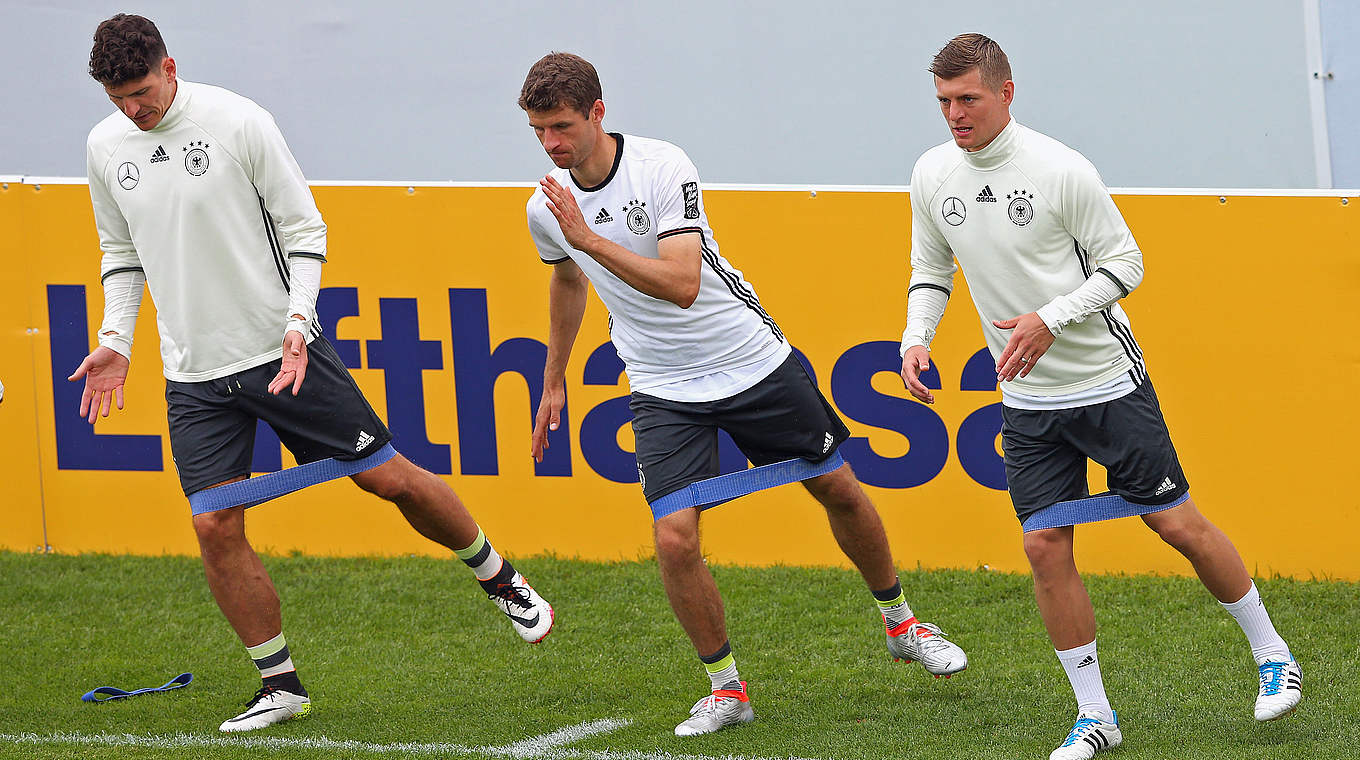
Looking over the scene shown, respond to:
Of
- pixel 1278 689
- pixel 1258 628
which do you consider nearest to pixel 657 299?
pixel 1258 628

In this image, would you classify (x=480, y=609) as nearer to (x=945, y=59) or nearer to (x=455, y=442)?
(x=455, y=442)

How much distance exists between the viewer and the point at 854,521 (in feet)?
16.8

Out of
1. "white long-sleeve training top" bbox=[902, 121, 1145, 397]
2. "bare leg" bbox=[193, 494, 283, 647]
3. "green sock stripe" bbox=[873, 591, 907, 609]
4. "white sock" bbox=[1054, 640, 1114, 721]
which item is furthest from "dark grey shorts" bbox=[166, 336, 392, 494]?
"white sock" bbox=[1054, 640, 1114, 721]

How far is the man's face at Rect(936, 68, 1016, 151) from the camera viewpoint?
13.8 feet

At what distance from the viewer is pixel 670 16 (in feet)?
26.9

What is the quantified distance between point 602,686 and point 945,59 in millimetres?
2518

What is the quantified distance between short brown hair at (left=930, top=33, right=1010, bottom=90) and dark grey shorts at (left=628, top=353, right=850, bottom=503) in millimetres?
1151

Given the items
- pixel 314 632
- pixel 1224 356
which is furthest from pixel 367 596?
pixel 1224 356

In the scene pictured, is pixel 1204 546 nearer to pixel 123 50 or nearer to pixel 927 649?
pixel 927 649

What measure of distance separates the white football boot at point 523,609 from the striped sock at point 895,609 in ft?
3.79

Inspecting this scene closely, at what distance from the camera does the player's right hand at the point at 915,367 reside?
448cm

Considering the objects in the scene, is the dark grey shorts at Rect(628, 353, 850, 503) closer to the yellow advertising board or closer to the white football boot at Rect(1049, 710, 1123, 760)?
the white football boot at Rect(1049, 710, 1123, 760)

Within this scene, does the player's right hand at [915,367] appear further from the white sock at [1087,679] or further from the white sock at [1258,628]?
the white sock at [1258,628]

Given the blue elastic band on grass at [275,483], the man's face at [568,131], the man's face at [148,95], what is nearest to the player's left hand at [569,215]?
the man's face at [568,131]
